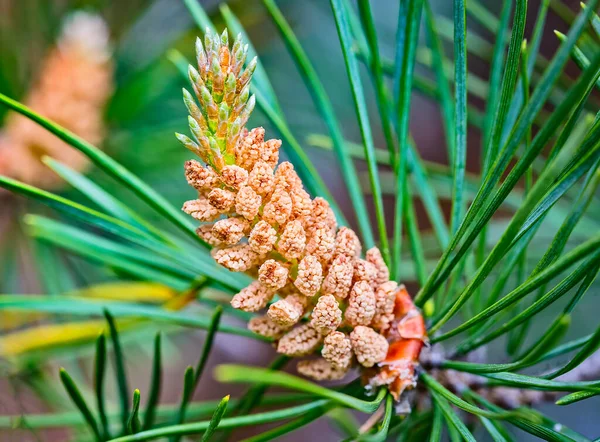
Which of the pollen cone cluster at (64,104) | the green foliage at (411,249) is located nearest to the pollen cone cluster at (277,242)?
the green foliage at (411,249)

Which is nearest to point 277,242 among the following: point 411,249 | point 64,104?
point 411,249

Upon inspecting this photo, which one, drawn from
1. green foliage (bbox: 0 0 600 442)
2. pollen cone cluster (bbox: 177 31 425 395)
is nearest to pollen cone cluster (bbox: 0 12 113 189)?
green foliage (bbox: 0 0 600 442)

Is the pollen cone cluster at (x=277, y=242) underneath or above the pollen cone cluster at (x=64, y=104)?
underneath

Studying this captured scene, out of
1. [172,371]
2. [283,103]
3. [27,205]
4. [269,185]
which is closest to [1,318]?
[27,205]

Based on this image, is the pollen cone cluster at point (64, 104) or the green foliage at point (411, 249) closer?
the green foliage at point (411, 249)

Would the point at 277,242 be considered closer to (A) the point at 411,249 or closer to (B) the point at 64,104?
(A) the point at 411,249

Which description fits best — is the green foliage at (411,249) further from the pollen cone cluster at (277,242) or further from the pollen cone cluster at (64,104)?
the pollen cone cluster at (64,104)
